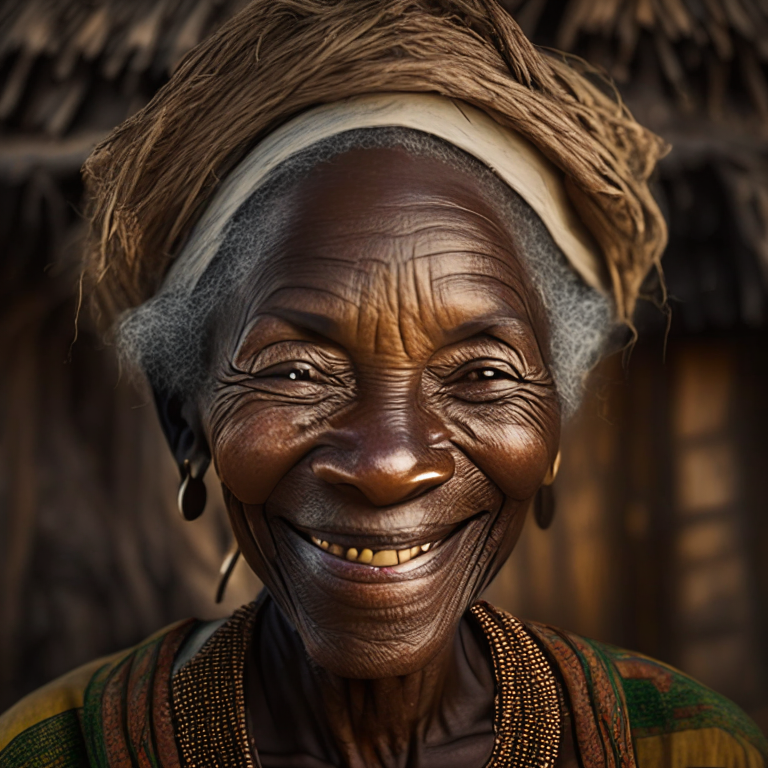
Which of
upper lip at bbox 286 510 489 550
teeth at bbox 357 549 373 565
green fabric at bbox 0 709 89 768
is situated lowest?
green fabric at bbox 0 709 89 768

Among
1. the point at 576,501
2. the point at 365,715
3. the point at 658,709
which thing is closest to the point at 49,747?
the point at 365,715

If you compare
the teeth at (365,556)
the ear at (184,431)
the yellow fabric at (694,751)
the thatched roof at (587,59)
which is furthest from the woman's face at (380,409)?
the thatched roof at (587,59)

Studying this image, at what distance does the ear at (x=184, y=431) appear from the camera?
6.58 ft

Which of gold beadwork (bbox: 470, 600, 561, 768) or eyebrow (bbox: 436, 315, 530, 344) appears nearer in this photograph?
eyebrow (bbox: 436, 315, 530, 344)

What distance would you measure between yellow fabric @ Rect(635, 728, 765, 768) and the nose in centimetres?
80

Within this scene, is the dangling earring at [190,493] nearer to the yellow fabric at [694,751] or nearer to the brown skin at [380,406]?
the brown skin at [380,406]

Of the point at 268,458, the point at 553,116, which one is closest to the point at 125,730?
the point at 268,458

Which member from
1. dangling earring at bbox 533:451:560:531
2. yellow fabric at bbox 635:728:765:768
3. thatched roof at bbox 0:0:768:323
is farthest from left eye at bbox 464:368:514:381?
thatched roof at bbox 0:0:768:323

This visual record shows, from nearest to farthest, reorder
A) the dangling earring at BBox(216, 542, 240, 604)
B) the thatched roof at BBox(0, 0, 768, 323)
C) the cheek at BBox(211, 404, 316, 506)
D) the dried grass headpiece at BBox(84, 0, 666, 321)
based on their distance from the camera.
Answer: the cheek at BBox(211, 404, 316, 506) < the dried grass headpiece at BBox(84, 0, 666, 321) < the dangling earring at BBox(216, 542, 240, 604) < the thatched roof at BBox(0, 0, 768, 323)

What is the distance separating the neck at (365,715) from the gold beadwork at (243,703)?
45mm

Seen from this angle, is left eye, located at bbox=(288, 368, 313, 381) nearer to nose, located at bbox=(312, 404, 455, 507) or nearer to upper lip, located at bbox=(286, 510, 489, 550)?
nose, located at bbox=(312, 404, 455, 507)

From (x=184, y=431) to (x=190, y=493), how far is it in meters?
0.13

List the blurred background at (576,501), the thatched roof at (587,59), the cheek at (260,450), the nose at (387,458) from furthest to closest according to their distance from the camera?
the blurred background at (576,501), the thatched roof at (587,59), the cheek at (260,450), the nose at (387,458)

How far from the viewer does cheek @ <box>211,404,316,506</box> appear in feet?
5.69
